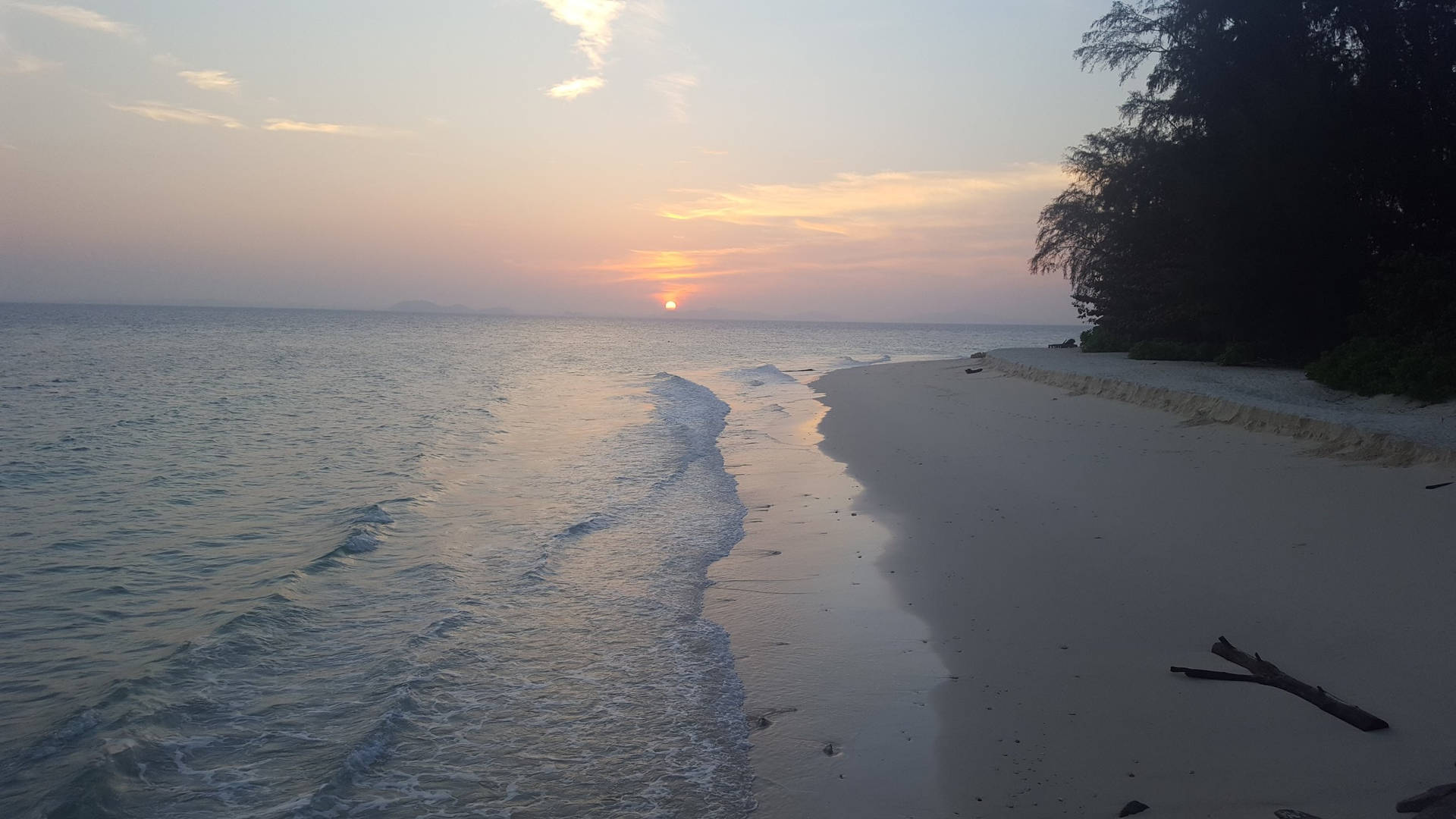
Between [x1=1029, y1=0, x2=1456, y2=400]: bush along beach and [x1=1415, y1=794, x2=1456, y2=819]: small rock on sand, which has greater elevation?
[x1=1029, y1=0, x2=1456, y2=400]: bush along beach

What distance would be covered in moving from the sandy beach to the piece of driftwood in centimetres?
6

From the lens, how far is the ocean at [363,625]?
5191 mm

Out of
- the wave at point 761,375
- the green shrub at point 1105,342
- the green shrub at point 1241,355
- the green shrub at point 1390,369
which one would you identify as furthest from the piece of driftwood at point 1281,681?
the wave at point 761,375

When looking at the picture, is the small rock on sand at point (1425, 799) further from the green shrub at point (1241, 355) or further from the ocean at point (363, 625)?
the green shrub at point (1241, 355)

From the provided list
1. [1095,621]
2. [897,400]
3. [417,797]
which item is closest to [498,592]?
[417,797]

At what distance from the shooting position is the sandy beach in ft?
14.9

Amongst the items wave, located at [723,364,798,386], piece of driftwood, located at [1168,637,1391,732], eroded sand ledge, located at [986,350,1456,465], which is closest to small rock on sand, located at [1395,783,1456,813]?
→ piece of driftwood, located at [1168,637,1391,732]

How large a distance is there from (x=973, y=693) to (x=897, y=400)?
19786 mm

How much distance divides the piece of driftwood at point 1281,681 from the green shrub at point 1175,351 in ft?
68.5

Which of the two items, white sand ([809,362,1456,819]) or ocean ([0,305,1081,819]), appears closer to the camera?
white sand ([809,362,1456,819])

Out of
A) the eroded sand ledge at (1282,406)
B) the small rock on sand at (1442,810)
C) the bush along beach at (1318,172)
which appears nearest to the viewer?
the small rock on sand at (1442,810)

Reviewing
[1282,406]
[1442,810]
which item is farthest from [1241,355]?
[1442,810]

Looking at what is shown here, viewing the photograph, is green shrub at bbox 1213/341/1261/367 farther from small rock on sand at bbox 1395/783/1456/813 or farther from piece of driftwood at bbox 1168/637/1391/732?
small rock on sand at bbox 1395/783/1456/813

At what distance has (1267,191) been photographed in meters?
19.0
